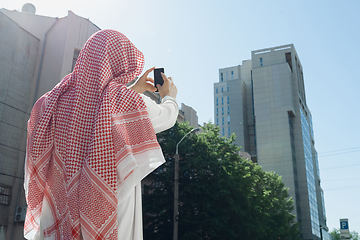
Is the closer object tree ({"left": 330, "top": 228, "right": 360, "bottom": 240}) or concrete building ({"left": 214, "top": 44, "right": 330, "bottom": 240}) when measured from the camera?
concrete building ({"left": 214, "top": 44, "right": 330, "bottom": 240})

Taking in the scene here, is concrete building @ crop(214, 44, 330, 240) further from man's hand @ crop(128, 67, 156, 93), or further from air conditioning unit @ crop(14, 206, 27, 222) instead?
man's hand @ crop(128, 67, 156, 93)

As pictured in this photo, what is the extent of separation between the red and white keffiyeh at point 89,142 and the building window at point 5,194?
643 inches

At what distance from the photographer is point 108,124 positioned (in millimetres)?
1923

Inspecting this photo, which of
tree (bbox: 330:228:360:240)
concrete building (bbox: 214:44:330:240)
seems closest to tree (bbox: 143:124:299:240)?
concrete building (bbox: 214:44:330:240)

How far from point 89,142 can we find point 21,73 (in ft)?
61.8

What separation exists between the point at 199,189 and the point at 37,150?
61.2 ft

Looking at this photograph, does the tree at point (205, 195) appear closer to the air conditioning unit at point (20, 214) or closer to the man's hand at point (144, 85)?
the air conditioning unit at point (20, 214)

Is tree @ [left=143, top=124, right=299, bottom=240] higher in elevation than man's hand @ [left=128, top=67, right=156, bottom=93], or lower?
higher

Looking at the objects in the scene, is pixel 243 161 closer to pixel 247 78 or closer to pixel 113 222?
pixel 113 222

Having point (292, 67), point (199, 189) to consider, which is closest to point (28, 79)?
point (199, 189)

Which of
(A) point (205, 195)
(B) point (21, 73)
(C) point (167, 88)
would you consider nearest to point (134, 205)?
(C) point (167, 88)

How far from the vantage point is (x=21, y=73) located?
18812mm

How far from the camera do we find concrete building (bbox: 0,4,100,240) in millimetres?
16953

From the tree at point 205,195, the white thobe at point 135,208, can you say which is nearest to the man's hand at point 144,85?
the white thobe at point 135,208
